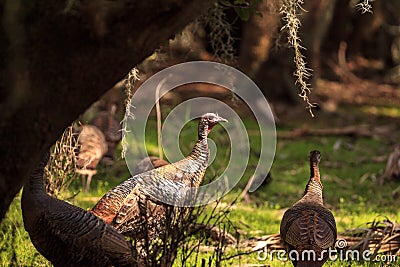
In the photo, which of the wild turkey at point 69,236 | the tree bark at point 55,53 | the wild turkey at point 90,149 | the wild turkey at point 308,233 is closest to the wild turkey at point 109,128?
the wild turkey at point 90,149

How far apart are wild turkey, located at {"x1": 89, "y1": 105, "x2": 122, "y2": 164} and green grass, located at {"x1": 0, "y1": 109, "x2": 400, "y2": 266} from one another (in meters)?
0.21

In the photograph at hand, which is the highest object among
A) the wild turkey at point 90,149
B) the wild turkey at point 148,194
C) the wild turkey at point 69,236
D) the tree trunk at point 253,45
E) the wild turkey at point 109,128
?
the tree trunk at point 253,45

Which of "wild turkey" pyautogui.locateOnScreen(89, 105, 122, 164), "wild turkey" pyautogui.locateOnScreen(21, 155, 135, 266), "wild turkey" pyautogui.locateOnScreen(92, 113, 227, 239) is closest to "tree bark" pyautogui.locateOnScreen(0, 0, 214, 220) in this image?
"wild turkey" pyautogui.locateOnScreen(21, 155, 135, 266)

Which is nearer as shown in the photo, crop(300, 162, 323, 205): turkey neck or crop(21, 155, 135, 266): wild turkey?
crop(21, 155, 135, 266): wild turkey

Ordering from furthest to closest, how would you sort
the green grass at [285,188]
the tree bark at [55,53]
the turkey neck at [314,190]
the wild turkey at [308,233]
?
the green grass at [285,188] < the turkey neck at [314,190] < the wild turkey at [308,233] < the tree bark at [55,53]

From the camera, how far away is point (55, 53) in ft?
11.4

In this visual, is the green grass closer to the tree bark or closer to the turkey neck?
the turkey neck

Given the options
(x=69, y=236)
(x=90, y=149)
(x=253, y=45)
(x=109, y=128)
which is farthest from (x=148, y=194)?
(x=253, y=45)

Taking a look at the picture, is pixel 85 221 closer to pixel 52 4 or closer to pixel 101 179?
pixel 52 4

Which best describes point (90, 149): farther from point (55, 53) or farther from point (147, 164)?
point (55, 53)

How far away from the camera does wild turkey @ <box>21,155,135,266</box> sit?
4.35 m

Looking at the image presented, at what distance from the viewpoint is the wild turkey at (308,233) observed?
4777 mm

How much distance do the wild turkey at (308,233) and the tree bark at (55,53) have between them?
1936 mm

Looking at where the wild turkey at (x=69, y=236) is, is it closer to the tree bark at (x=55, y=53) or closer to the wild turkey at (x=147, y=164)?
the tree bark at (x=55, y=53)
